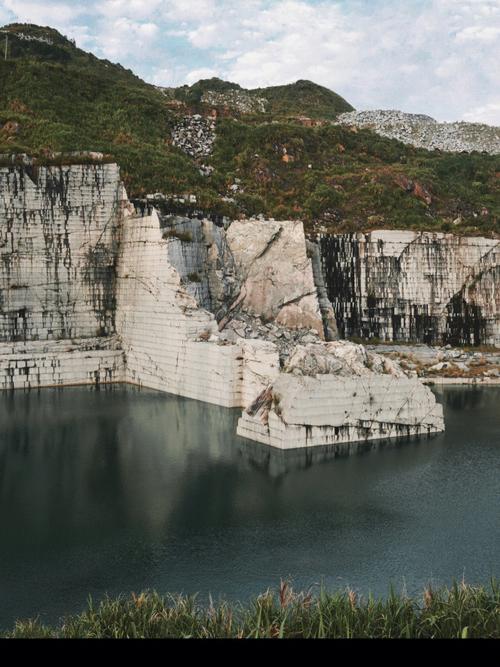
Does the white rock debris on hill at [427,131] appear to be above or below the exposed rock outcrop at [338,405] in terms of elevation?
above

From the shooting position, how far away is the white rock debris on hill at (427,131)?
212 feet

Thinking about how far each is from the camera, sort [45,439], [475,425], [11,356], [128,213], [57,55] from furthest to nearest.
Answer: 1. [57,55]
2. [128,213]
3. [11,356]
4. [475,425]
5. [45,439]

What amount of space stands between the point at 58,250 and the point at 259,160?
59.6 ft

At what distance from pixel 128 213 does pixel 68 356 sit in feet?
22.2

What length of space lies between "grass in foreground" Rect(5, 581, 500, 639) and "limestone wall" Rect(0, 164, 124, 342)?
2394 centimetres

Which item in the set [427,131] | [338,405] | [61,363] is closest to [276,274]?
[61,363]

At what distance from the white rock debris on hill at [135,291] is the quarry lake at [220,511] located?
16.9 feet

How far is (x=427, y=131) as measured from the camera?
2630 inches

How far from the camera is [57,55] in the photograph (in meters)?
65.9

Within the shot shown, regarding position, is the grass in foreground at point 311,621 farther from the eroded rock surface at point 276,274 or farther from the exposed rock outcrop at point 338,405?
the eroded rock surface at point 276,274

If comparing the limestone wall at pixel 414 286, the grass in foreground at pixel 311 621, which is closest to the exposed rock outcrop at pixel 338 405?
the limestone wall at pixel 414 286
